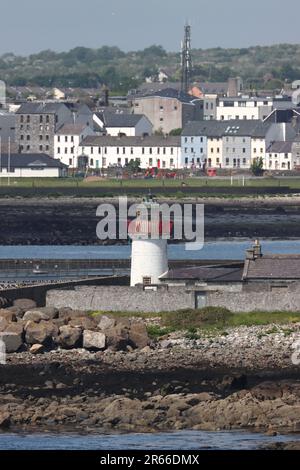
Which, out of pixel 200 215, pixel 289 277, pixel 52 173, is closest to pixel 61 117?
pixel 52 173

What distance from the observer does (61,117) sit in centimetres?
14700

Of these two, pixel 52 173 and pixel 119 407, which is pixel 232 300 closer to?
pixel 119 407

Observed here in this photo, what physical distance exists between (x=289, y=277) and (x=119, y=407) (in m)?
10.1

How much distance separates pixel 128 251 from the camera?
216ft

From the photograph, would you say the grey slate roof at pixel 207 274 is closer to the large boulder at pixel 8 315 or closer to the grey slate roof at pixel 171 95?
the large boulder at pixel 8 315

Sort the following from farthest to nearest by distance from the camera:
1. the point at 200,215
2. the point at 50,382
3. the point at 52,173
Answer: the point at 52,173 → the point at 200,215 → the point at 50,382

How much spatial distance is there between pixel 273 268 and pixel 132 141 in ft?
315

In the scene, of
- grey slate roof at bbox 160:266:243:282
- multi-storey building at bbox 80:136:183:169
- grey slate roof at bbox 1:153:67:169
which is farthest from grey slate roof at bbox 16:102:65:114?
grey slate roof at bbox 160:266:243:282

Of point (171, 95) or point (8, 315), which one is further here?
point (171, 95)

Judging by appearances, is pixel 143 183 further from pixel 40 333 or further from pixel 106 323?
pixel 40 333

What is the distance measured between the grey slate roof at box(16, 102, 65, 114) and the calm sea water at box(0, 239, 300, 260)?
72212 mm

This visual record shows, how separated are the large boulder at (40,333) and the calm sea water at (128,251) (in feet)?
73.9

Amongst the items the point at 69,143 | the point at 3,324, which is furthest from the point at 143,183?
the point at 3,324

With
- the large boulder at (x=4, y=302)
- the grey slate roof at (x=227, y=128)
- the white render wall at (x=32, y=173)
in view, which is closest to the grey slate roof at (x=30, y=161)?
the white render wall at (x=32, y=173)
